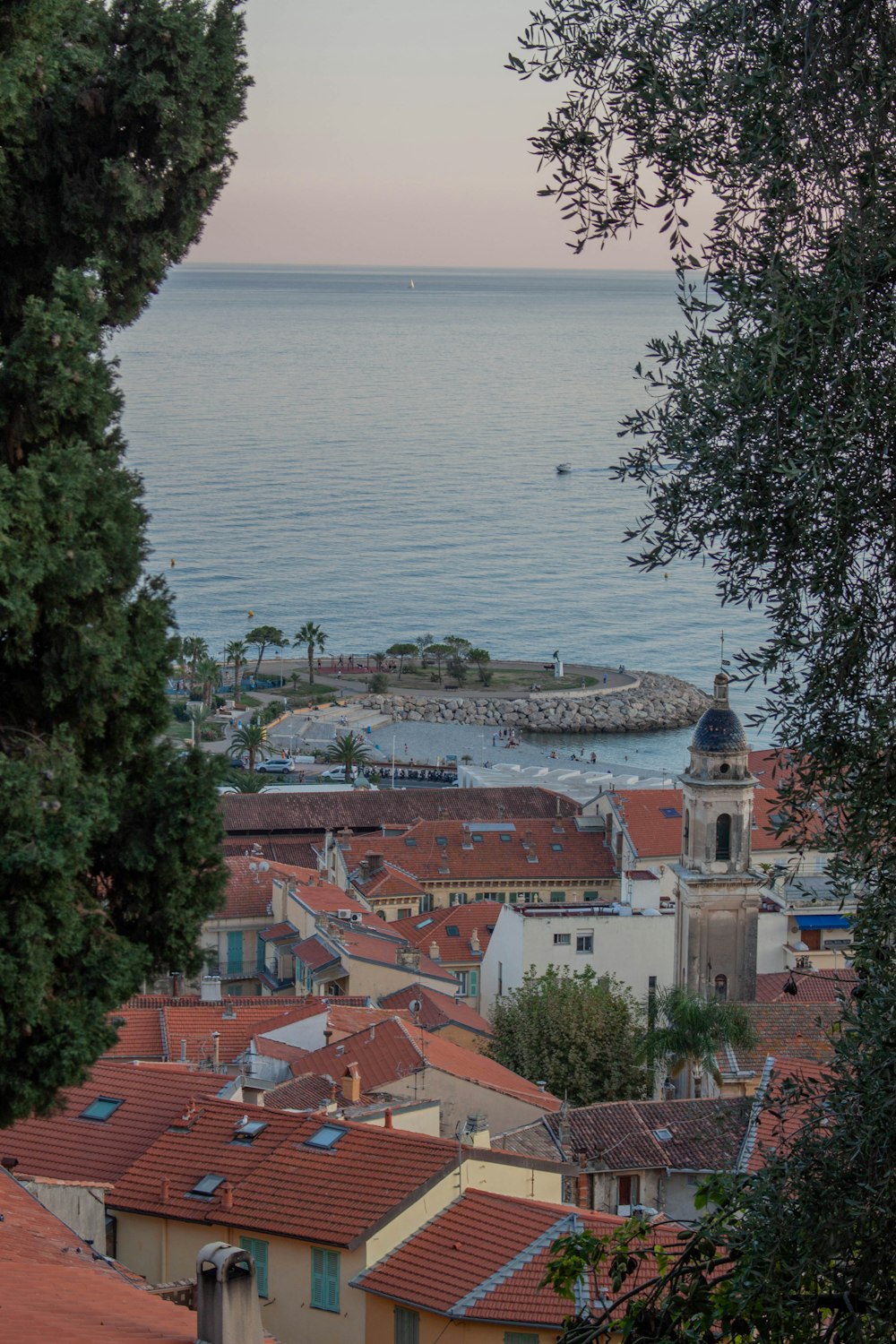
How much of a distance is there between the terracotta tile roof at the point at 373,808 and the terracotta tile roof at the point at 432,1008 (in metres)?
22.9

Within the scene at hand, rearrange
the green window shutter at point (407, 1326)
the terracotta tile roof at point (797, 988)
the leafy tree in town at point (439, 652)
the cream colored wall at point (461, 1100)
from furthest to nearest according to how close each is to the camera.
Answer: the leafy tree in town at point (439, 652), the terracotta tile roof at point (797, 988), the cream colored wall at point (461, 1100), the green window shutter at point (407, 1326)

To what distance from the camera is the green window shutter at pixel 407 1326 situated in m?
15.3

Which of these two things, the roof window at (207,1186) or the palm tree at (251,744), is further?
the palm tree at (251,744)

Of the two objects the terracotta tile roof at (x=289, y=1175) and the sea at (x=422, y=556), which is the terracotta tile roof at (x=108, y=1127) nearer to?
the terracotta tile roof at (x=289, y=1175)

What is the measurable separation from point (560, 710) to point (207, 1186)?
7768cm

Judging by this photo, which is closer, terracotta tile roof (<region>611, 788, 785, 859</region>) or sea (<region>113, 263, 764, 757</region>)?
terracotta tile roof (<region>611, 788, 785, 859</region>)

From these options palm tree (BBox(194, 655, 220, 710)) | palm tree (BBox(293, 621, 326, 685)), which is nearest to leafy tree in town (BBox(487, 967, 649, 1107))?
palm tree (BBox(194, 655, 220, 710))

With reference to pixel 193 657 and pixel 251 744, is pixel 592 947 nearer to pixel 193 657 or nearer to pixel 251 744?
pixel 251 744

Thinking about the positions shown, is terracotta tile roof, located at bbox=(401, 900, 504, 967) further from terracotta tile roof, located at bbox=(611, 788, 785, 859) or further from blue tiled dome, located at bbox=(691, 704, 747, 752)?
blue tiled dome, located at bbox=(691, 704, 747, 752)

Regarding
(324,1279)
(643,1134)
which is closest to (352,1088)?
(643,1134)

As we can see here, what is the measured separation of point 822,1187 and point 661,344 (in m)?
3.31

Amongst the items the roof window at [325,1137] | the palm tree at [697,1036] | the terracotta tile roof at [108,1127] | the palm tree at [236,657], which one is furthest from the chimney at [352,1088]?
the palm tree at [236,657]

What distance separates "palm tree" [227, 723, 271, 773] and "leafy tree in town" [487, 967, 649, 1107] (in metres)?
40.6

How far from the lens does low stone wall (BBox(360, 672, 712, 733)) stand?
92.9m
